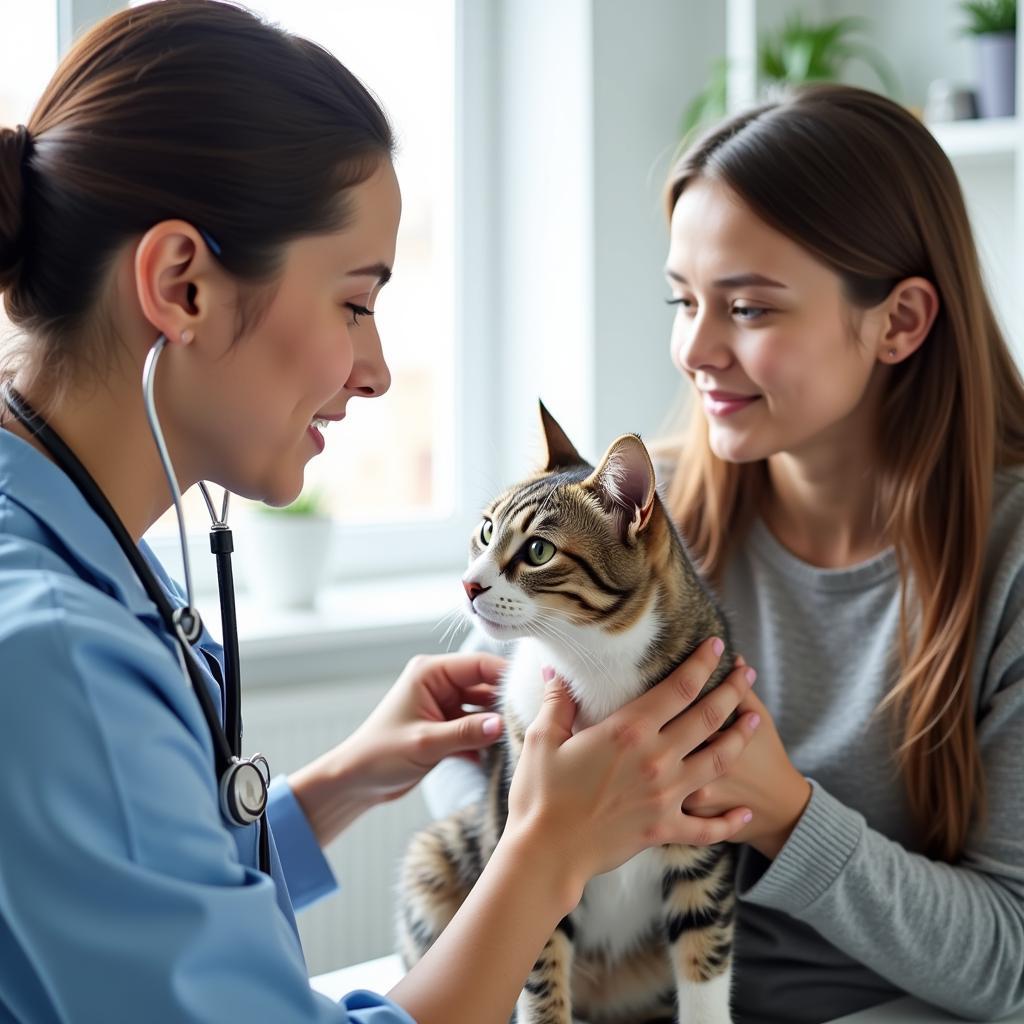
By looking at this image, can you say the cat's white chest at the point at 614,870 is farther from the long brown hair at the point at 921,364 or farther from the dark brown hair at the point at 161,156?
the dark brown hair at the point at 161,156

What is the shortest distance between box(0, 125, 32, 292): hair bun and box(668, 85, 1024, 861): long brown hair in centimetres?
79

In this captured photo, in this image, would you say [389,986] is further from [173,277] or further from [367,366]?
[173,277]

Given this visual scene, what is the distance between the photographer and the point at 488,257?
2684 mm

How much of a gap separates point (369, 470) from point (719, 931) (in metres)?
1.66

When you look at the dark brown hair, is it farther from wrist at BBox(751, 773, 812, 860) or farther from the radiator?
the radiator

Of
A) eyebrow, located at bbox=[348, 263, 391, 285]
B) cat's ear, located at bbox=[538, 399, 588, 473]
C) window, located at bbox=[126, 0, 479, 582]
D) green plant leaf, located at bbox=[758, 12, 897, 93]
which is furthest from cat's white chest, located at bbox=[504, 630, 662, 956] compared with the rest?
green plant leaf, located at bbox=[758, 12, 897, 93]

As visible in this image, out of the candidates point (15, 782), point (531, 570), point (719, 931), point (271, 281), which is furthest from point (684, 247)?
point (15, 782)

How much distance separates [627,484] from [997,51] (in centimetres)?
156

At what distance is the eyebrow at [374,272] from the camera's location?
0.90 meters

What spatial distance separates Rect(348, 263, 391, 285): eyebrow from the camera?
90 cm

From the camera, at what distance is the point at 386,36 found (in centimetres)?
250

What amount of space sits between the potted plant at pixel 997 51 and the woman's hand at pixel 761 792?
1.55 m

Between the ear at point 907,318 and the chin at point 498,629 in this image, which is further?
the ear at point 907,318

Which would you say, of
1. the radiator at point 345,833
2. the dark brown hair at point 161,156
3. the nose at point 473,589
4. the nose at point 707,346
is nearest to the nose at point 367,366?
the dark brown hair at point 161,156
